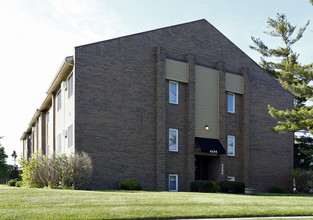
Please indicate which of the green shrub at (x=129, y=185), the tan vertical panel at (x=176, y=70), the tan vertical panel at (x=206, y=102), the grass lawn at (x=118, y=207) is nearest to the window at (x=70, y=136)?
the green shrub at (x=129, y=185)

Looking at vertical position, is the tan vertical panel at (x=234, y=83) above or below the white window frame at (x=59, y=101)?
above

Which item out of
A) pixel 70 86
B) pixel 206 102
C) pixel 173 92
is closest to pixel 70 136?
pixel 70 86

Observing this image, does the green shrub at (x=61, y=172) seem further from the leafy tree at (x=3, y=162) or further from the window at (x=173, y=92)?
the leafy tree at (x=3, y=162)

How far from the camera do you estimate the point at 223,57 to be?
27.4 metres

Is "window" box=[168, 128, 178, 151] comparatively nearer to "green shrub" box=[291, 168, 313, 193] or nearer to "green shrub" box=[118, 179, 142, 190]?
"green shrub" box=[118, 179, 142, 190]

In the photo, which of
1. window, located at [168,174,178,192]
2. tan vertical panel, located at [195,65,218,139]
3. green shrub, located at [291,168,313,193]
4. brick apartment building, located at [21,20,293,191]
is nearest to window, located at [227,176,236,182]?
brick apartment building, located at [21,20,293,191]

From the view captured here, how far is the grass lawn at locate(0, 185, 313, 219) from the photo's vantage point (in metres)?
10.3

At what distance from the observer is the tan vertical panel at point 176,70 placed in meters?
24.6

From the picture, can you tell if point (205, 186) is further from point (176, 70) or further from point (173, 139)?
point (176, 70)

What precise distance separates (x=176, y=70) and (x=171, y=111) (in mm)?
2562

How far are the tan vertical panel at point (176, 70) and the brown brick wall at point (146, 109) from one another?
0.42 meters

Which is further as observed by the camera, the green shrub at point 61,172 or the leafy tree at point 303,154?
the leafy tree at point 303,154

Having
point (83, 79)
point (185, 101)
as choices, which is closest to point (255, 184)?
point (185, 101)

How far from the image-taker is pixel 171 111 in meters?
24.6
